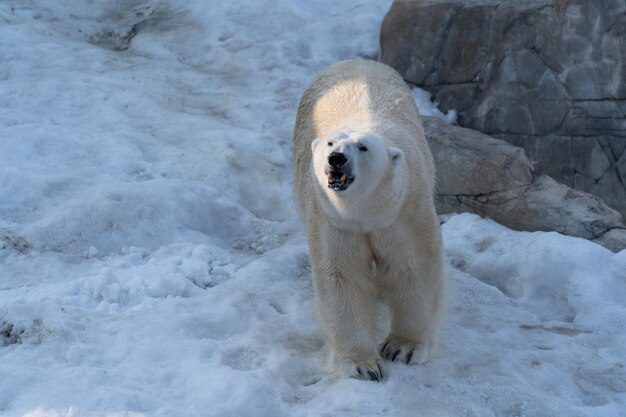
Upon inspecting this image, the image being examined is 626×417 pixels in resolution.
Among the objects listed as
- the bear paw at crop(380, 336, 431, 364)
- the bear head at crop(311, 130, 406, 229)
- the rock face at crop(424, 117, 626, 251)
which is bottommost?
the rock face at crop(424, 117, 626, 251)

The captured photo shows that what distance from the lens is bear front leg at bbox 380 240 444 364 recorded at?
406 centimetres

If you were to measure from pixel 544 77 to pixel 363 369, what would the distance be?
4303 millimetres

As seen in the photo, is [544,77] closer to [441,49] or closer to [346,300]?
[441,49]

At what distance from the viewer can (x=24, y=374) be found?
11.5ft

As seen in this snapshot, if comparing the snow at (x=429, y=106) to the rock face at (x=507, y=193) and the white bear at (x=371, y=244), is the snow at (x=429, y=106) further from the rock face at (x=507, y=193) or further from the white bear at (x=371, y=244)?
the white bear at (x=371, y=244)

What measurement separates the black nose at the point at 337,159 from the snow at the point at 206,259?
1004 millimetres

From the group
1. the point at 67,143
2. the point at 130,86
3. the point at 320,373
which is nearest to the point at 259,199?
the point at 67,143

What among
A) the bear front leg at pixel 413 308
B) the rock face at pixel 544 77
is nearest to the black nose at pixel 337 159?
the bear front leg at pixel 413 308

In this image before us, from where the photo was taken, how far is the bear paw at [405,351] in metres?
4.05

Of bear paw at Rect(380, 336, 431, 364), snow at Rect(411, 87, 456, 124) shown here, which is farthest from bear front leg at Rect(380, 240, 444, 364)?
snow at Rect(411, 87, 456, 124)

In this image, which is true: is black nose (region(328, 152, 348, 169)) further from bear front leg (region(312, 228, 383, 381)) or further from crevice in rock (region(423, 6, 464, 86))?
crevice in rock (region(423, 6, 464, 86))

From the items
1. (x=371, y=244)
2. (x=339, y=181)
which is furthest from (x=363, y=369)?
(x=339, y=181)

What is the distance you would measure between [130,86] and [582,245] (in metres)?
4.30

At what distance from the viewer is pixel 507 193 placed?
6.20 metres
